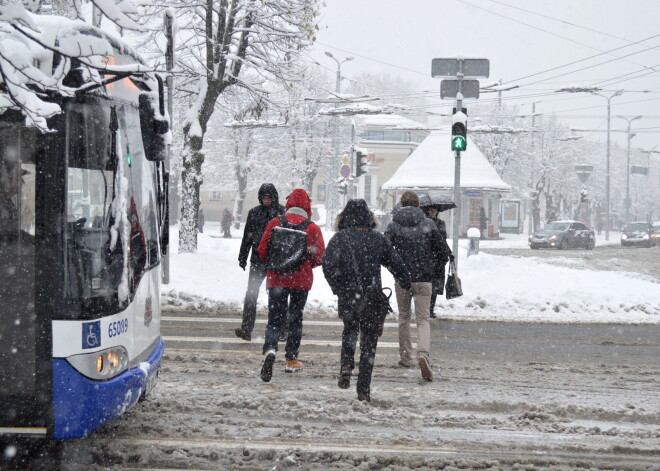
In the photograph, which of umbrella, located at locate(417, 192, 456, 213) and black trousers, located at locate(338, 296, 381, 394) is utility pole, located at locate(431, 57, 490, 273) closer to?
umbrella, located at locate(417, 192, 456, 213)

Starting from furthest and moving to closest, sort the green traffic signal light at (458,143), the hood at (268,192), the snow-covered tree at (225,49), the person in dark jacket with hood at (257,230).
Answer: the snow-covered tree at (225,49), the green traffic signal light at (458,143), the person in dark jacket with hood at (257,230), the hood at (268,192)

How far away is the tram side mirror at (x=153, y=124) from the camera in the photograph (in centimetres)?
550

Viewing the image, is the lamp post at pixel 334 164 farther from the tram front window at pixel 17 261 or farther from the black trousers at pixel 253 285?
the tram front window at pixel 17 261

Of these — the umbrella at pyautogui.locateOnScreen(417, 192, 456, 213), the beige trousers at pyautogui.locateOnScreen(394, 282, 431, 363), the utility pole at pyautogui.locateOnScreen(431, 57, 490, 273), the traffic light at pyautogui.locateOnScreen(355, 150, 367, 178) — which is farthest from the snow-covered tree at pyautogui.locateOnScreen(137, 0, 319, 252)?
the beige trousers at pyautogui.locateOnScreen(394, 282, 431, 363)

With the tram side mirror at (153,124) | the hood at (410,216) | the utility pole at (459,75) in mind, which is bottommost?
the hood at (410,216)

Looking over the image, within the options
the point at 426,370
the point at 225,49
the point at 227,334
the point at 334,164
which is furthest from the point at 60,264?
the point at 334,164

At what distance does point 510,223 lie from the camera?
214 ft

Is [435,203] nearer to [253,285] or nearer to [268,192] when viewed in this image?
[268,192]

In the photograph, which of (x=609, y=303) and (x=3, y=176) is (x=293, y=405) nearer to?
(x=3, y=176)

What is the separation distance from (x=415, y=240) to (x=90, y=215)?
172 inches

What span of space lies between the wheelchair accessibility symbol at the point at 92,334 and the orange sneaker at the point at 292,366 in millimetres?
3759

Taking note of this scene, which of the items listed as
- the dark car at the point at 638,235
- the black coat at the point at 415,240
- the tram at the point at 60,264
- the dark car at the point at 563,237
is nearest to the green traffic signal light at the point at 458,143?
the black coat at the point at 415,240

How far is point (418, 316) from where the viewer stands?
913cm

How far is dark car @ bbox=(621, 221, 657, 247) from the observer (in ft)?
165
